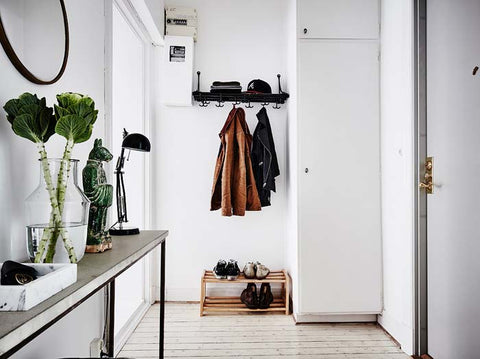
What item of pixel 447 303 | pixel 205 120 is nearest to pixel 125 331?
pixel 205 120

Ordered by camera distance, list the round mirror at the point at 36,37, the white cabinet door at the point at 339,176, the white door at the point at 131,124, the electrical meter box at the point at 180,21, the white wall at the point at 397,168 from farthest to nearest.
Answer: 1. the electrical meter box at the point at 180,21
2. the white cabinet door at the point at 339,176
3. the white door at the point at 131,124
4. the white wall at the point at 397,168
5. the round mirror at the point at 36,37

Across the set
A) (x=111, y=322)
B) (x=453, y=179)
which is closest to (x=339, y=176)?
(x=453, y=179)

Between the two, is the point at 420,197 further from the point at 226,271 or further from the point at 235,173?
the point at 226,271

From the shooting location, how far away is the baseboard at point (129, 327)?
217cm

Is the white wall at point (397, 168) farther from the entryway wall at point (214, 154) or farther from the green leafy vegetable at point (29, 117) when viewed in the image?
the green leafy vegetable at point (29, 117)

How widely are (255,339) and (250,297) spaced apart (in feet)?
1.47

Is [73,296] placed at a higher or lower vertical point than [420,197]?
lower

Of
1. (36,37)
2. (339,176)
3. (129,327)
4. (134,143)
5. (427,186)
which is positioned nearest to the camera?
(36,37)

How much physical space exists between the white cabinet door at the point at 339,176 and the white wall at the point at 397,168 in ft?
0.32

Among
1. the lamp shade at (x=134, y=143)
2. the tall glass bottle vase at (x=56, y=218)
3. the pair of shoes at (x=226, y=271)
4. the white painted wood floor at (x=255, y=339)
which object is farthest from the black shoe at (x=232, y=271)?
the tall glass bottle vase at (x=56, y=218)

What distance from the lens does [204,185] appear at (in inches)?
120

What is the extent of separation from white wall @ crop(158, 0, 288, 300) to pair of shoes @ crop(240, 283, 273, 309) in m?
0.30

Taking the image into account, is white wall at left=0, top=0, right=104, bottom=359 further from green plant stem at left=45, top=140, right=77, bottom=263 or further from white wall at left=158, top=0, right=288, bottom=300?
white wall at left=158, top=0, right=288, bottom=300

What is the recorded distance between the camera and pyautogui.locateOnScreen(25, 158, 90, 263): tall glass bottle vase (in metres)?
0.93
